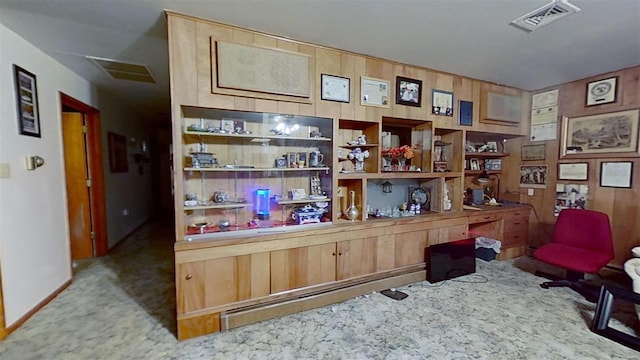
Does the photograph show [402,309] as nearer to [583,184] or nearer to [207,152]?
[207,152]

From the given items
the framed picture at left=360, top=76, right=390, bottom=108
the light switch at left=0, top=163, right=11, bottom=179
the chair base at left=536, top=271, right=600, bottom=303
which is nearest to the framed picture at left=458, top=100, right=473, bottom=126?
the framed picture at left=360, top=76, right=390, bottom=108

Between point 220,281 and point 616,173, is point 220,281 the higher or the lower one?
the lower one

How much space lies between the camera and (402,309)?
2.49 meters

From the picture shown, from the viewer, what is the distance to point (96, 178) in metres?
3.77

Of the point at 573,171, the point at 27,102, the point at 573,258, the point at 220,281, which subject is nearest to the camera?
the point at 220,281

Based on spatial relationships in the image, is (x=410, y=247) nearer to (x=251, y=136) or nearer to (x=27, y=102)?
(x=251, y=136)

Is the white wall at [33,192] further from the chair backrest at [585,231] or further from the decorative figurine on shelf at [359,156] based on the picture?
the chair backrest at [585,231]

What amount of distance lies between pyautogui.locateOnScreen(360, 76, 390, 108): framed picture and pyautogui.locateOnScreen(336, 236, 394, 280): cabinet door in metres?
1.44

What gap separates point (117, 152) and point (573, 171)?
6809mm

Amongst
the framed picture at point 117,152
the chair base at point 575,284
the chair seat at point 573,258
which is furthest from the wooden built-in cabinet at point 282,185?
the framed picture at point 117,152

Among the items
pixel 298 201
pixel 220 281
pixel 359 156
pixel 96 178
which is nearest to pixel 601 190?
pixel 359 156

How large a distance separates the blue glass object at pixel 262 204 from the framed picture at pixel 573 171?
3.99 meters

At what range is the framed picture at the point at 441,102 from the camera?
323 centimetres

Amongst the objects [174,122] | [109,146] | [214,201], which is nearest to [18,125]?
[174,122]
